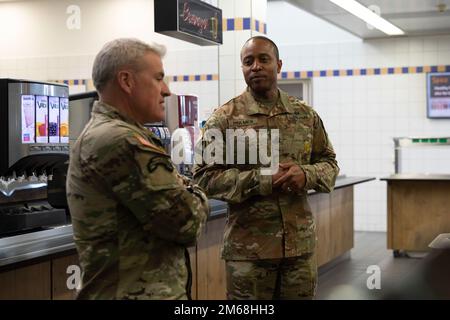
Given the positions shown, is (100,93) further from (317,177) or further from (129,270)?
(317,177)

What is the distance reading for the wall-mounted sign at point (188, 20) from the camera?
4.99m

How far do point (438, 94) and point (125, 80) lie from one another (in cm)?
891

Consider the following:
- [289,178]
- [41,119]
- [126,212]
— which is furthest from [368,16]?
[126,212]

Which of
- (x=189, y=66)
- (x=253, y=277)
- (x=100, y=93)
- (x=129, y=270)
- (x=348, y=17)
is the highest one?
(x=348, y=17)

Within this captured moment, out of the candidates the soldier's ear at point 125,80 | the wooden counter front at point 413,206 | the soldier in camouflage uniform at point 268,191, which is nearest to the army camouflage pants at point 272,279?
the soldier in camouflage uniform at point 268,191

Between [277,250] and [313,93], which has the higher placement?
[313,93]

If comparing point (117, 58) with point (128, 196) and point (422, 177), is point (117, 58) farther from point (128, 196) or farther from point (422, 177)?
point (422, 177)

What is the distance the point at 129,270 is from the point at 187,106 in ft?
11.1

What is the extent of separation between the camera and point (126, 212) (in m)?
1.88

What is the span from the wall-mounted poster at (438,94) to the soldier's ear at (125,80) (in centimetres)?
889

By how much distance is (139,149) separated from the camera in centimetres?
185

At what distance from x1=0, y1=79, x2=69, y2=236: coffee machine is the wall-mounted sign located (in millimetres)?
1476

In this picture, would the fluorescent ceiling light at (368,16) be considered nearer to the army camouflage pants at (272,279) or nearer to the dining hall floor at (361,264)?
the dining hall floor at (361,264)

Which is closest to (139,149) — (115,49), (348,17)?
(115,49)
